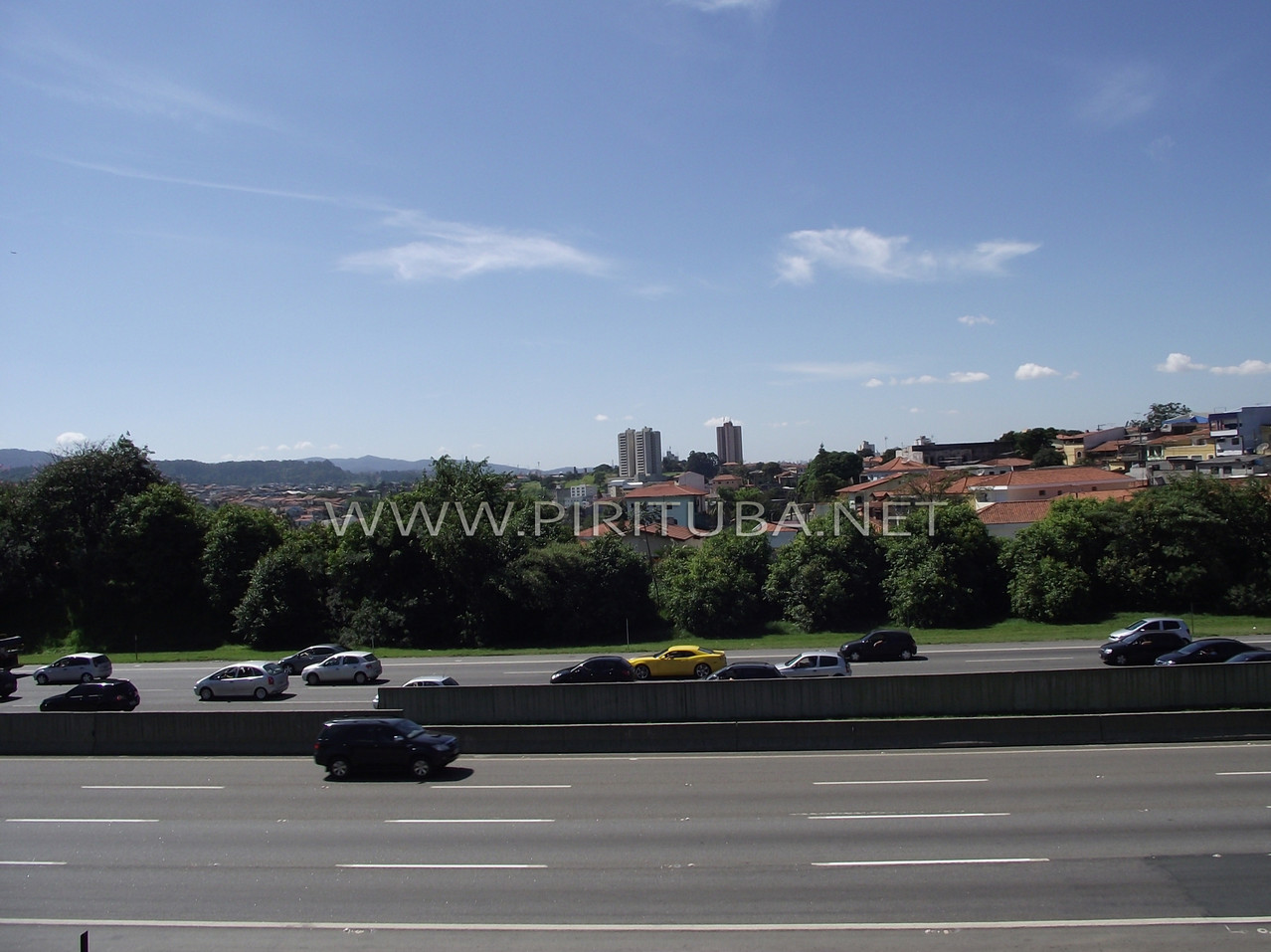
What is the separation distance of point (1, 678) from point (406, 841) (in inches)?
962

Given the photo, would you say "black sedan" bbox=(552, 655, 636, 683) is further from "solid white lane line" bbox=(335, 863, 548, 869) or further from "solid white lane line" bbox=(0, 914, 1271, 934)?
"solid white lane line" bbox=(0, 914, 1271, 934)

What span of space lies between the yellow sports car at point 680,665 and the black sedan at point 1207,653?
13.0 m

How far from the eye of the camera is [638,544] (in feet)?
212

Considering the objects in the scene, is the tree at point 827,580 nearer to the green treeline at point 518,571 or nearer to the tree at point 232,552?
the green treeline at point 518,571

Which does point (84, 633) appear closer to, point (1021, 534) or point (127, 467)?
point (127, 467)

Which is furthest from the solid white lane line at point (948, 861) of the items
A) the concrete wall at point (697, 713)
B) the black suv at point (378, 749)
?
the black suv at point (378, 749)

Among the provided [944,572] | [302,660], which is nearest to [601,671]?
[302,660]

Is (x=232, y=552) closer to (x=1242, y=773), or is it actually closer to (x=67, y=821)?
(x=67, y=821)

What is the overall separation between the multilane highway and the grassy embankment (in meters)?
18.7

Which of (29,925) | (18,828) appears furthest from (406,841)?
(18,828)

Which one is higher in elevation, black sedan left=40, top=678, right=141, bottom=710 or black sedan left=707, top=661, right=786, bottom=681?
black sedan left=707, top=661, right=786, bottom=681

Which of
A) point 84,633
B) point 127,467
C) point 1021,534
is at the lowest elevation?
point 84,633

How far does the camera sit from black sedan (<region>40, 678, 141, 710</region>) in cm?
2570

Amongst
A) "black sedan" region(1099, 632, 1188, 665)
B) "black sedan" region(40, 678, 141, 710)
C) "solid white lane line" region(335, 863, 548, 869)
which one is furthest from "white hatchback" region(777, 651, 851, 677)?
"black sedan" region(40, 678, 141, 710)
